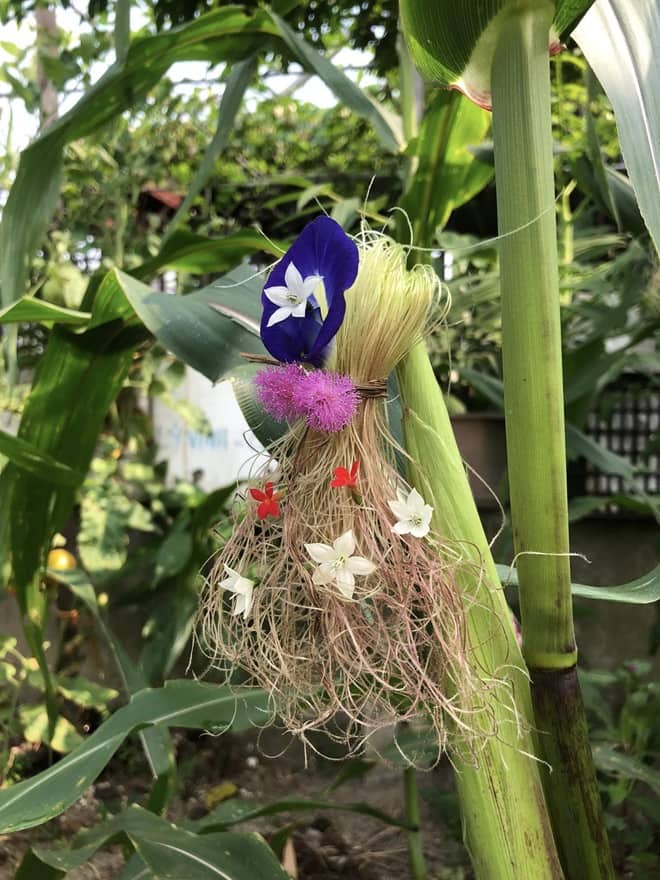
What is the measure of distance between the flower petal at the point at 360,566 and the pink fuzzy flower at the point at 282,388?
0.20 feet

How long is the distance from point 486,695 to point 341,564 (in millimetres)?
85

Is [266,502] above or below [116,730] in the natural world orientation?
above

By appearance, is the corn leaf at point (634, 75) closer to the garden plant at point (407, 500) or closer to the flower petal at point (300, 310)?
the garden plant at point (407, 500)

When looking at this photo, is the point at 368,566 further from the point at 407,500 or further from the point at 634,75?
the point at 634,75

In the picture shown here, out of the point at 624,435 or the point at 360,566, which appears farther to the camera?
the point at 624,435

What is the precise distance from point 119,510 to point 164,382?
251 millimetres

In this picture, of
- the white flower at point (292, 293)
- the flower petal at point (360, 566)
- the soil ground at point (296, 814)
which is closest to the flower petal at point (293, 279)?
the white flower at point (292, 293)

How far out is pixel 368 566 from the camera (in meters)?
0.27

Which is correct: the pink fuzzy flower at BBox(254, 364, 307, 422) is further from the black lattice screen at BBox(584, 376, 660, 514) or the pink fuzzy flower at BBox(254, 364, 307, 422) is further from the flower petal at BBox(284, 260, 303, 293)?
the black lattice screen at BBox(584, 376, 660, 514)

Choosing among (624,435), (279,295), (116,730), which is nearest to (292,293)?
(279,295)

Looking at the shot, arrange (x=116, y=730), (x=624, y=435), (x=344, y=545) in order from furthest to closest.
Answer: (x=624, y=435)
(x=116, y=730)
(x=344, y=545)

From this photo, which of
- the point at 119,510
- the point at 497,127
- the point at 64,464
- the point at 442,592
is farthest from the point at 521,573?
the point at 119,510

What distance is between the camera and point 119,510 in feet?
4.02

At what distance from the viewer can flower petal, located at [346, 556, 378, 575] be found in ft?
0.89
